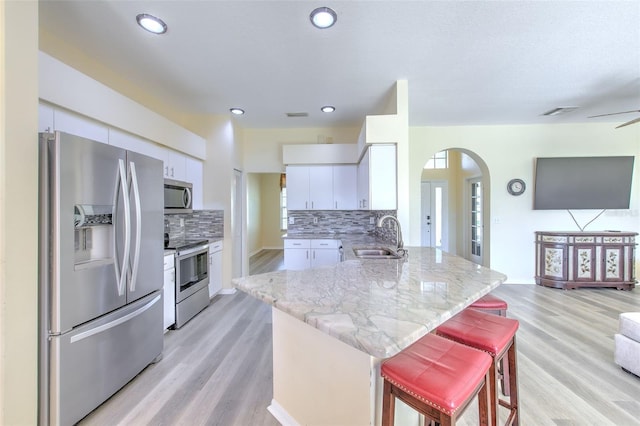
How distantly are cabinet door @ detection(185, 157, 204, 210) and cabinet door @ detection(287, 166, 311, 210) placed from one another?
137cm

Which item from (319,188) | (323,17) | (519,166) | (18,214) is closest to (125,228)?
(18,214)

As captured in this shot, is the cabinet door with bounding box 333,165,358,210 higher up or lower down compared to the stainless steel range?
higher up

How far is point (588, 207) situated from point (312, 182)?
462cm

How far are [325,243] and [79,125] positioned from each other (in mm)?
3105

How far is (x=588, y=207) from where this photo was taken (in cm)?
444

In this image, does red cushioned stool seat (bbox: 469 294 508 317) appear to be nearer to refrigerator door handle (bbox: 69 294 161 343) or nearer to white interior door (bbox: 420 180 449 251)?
refrigerator door handle (bbox: 69 294 161 343)

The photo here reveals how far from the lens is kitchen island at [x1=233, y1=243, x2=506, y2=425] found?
38.6 inches

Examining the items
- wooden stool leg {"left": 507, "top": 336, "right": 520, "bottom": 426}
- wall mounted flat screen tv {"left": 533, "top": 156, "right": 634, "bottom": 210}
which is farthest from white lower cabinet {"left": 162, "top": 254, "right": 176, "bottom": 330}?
wall mounted flat screen tv {"left": 533, "top": 156, "right": 634, "bottom": 210}

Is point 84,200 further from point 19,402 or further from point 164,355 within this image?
point 164,355

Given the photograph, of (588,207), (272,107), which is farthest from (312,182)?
(588,207)

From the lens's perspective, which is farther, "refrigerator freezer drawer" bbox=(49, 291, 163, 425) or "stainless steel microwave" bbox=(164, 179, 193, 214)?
"stainless steel microwave" bbox=(164, 179, 193, 214)

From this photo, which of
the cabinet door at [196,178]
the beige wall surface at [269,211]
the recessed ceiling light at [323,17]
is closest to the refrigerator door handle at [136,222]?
the recessed ceiling light at [323,17]

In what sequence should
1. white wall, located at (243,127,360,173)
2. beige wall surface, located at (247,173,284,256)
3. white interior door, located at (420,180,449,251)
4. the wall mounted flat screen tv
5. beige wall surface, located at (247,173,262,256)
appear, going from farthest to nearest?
beige wall surface, located at (247,173,284,256) → beige wall surface, located at (247,173,262,256) → white interior door, located at (420,180,449,251) → white wall, located at (243,127,360,173) → the wall mounted flat screen tv

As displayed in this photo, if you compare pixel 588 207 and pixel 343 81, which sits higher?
pixel 343 81
